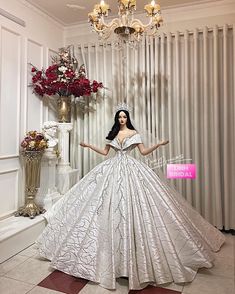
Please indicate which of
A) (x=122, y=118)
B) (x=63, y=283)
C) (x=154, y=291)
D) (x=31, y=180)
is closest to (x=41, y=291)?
(x=63, y=283)

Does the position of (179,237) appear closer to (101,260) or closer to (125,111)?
(101,260)

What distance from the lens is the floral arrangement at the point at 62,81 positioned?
3104 millimetres

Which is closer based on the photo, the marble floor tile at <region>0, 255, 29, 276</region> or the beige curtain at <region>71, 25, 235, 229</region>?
the marble floor tile at <region>0, 255, 29, 276</region>

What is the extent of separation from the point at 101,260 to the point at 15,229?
1.01 m

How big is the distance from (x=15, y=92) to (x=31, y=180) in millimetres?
983

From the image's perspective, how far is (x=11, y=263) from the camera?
2.32 metres

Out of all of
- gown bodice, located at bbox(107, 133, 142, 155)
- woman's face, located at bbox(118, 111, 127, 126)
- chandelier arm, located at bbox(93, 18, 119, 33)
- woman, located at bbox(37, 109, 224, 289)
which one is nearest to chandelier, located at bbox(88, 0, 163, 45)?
chandelier arm, located at bbox(93, 18, 119, 33)

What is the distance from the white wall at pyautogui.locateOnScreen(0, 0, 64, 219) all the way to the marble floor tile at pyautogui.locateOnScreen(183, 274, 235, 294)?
6.38 feet

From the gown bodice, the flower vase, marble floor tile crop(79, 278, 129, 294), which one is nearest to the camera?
marble floor tile crop(79, 278, 129, 294)

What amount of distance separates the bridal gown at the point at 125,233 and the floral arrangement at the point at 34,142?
746 mm

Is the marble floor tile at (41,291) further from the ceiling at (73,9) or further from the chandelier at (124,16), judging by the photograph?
the ceiling at (73,9)

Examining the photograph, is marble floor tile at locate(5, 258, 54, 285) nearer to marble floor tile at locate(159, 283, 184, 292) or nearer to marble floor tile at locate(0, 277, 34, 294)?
marble floor tile at locate(0, 277, 34, 294)

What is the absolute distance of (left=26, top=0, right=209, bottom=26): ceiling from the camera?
120 inches

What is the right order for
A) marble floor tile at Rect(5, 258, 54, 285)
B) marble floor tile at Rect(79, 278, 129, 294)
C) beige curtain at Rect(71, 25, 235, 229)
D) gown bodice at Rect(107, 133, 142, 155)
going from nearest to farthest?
marble floor tile at Rect(79, 278, 129, 294), marble floor tile at Rect(5, 258, 54, 285), gown bodice at Rect(107, 133, 142, 155), beige curtain at Rect(71, 25, 235, 229)
